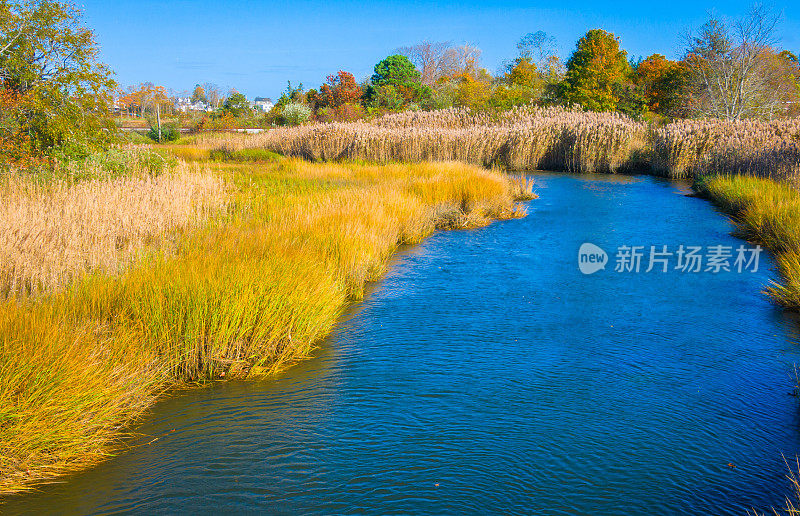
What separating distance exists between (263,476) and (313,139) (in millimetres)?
17526

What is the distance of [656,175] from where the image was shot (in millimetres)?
19891

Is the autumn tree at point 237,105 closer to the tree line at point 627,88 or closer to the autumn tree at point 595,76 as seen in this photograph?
the tree line at point 627,88

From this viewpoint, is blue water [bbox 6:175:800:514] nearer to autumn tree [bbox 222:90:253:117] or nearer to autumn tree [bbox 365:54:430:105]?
autumn tree [bbox 365:54:430:105]

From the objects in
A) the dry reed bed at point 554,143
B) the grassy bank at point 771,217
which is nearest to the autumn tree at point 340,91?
the dry reed bed at point 554,143

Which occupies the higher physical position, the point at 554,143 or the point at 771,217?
the point at 554,143

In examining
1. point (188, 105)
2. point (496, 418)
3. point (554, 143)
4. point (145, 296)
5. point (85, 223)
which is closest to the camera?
point (496, 418)

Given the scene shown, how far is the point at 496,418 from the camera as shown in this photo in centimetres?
424

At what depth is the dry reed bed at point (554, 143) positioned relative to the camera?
715 inches

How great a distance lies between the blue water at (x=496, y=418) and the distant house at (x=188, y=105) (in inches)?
2101

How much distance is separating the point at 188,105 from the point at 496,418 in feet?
228

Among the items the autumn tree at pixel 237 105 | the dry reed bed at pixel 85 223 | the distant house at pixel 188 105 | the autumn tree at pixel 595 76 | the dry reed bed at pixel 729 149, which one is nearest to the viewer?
the dry reed bed at pixel 85 223

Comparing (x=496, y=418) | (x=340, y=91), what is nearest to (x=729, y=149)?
(x=496, y=418)

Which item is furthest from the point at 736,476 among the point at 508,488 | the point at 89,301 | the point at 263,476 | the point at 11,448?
the point at 89,301

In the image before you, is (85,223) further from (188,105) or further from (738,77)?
(188,105)
